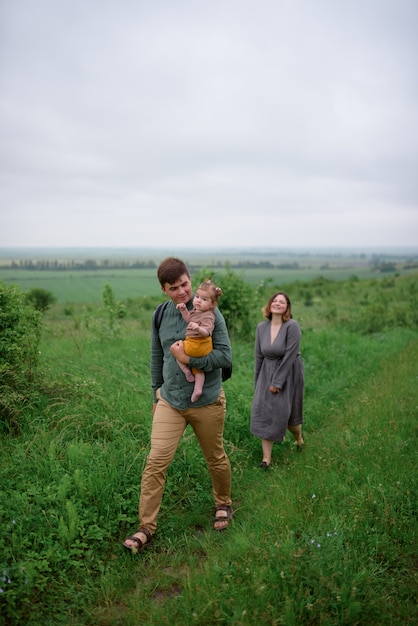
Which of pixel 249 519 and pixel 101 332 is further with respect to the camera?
pixel 101 332

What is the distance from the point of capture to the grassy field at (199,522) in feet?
9.76

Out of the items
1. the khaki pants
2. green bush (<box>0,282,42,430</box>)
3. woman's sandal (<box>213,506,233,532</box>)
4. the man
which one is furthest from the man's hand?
green bush (<box>0,282,42,430</box>)

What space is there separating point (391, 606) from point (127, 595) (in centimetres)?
185

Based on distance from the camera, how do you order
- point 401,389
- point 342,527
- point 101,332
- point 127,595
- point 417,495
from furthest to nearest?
point 101,332 → point 401,389 → point 417,495 → point 342,527 → point 127,595

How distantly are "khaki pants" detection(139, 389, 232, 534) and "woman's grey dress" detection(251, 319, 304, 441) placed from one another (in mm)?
1590

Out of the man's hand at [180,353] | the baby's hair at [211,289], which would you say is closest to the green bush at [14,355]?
the man's hand at [180,353]

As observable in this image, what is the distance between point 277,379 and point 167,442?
219 centimetres

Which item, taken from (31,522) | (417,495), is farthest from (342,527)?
(31,522)

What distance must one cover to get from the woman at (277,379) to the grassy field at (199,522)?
0.36 m

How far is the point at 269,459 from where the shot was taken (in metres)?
5.48

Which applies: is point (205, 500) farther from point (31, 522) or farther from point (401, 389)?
point (401, 389)

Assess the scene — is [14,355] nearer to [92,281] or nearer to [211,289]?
[211,289]

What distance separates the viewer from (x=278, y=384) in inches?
217

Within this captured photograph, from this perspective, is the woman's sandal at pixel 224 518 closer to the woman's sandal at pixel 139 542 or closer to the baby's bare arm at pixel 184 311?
the woman's sandal at pixel 139 542
